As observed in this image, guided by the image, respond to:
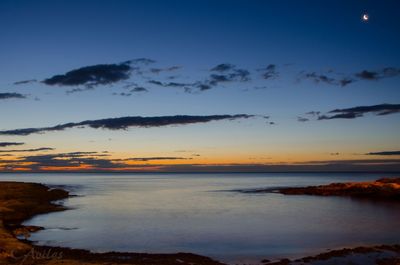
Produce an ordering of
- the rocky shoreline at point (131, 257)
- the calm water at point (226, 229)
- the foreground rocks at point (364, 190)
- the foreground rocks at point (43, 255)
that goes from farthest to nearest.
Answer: the foreground rocks at point (364, 190)
the calm water at point (226, 229)
the rocky shoreline at point (131, 257)
the foreground rocks at point (43, 255)

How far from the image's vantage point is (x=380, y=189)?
93.2 metres

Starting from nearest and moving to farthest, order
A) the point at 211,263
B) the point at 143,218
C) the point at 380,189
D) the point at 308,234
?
the point at 211,263, the point at 308,234, the point at 143,218, the point at 380,189

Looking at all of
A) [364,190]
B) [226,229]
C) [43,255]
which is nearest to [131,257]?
[43,255]

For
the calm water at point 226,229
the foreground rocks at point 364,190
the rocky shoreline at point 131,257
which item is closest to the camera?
the rocky shoreline at point 131,257

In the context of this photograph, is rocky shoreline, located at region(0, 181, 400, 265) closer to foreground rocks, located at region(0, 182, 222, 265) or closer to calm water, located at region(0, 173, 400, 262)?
foreground rocks, located at region(0, 182, 222, 265)

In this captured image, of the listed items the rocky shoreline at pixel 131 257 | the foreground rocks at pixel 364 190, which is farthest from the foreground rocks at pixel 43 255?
the foreground rocks at pixel 364 190

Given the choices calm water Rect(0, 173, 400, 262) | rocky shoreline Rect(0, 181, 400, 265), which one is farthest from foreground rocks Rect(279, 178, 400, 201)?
rocky shoreline Rect(0, 181, 400, 265)

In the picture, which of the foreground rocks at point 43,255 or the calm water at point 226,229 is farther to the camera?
the calm water at point 226,229

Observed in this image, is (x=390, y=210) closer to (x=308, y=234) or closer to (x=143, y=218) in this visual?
(x=308, y=234)

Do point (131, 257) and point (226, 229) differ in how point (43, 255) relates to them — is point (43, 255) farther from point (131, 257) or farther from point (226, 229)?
point (226, 229)

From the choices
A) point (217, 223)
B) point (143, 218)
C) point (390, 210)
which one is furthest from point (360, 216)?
point (143, 218)

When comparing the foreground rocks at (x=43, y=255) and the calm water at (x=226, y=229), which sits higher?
the foreground rocks at (x=43, y=255)

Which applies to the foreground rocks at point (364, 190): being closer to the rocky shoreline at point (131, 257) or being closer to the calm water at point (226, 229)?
the calm water at point (226, 229)

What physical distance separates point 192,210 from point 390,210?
3339 cm
